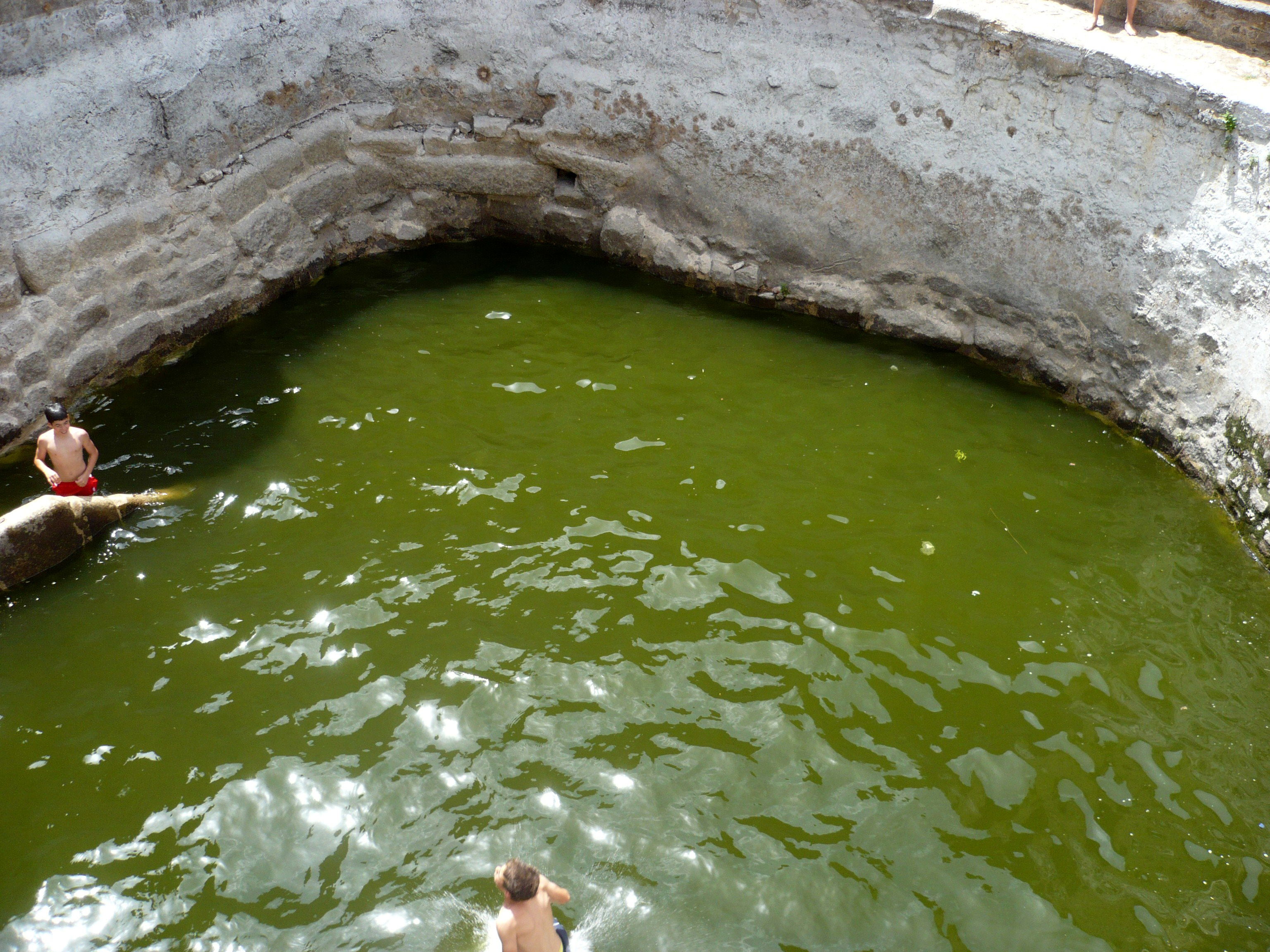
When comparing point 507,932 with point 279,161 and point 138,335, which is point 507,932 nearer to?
point 138,335

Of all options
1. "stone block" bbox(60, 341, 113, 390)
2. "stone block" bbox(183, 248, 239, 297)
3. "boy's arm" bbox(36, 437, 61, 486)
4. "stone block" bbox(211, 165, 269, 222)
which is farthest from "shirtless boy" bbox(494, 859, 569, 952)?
"stone block" bbox(211, 165, 269, 222)

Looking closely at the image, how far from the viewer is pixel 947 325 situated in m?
7.78

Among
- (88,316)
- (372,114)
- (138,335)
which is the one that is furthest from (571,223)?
(88,316)

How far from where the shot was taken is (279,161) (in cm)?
808

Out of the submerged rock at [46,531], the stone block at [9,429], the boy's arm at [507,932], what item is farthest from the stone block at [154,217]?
the boy's arm at [507,932]

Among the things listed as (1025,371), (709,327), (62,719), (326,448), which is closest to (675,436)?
(709,327)

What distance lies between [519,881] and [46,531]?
144 inches

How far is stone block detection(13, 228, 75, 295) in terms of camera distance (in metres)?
6.46

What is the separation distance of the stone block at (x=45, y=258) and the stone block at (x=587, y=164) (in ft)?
12.7

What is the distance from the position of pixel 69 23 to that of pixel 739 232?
5.08 meters

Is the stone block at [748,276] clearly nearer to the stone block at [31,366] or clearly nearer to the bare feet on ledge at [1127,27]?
the bare feet on ledge at [1127,27]

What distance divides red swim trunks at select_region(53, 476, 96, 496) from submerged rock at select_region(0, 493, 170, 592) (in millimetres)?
197

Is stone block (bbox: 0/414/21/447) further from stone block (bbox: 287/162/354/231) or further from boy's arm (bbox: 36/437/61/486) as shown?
stone block (bbox: 287/162/354/231)

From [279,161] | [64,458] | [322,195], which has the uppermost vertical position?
[279,161]
